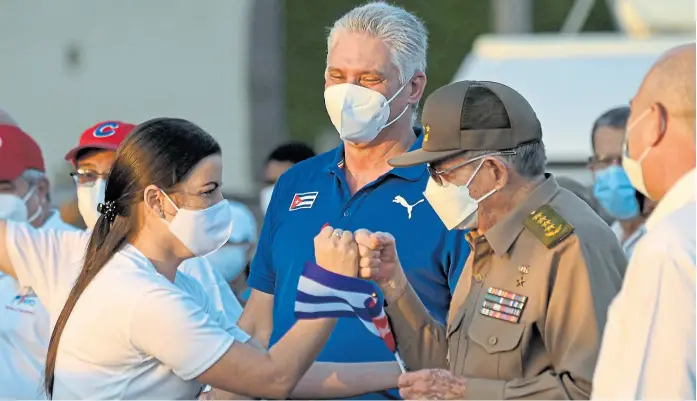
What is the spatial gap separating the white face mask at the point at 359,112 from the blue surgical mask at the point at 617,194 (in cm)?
207

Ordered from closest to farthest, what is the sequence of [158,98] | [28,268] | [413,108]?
[28,268] → [413,108] → [158,98]

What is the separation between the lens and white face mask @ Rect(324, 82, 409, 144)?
4.50m

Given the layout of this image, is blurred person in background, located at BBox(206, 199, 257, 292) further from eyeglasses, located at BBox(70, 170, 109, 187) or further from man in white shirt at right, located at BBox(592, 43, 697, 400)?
man in white shirt at right, located at BBox(592, 43, 697, 400)

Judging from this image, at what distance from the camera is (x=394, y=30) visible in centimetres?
454

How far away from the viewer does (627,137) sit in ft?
9.87

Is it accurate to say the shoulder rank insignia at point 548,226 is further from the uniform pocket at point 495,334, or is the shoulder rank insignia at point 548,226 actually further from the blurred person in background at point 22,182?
the blurred person in background at point 22,182

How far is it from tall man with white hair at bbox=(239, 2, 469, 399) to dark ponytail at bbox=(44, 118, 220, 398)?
670 millimetres

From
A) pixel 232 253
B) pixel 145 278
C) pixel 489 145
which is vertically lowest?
pixel 232 253

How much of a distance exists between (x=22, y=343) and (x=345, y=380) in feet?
4.72

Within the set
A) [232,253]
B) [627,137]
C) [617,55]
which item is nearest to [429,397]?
[627,137]

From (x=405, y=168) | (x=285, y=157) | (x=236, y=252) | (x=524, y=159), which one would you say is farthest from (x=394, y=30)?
(x=285, y=157)

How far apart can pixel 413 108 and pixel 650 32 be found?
612cm

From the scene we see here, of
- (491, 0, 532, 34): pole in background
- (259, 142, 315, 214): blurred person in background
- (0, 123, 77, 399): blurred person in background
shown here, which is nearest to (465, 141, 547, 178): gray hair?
(0, 123, 77, 399): blurred person in background

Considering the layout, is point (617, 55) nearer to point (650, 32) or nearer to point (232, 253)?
point (650, 32)
